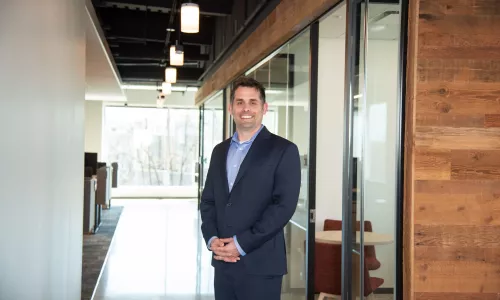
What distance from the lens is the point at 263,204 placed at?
8.00 ft

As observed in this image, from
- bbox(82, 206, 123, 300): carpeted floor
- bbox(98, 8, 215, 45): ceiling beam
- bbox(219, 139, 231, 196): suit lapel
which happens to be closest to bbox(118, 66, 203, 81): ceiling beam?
bbox(82, 206, 123, 300): carpeted floor

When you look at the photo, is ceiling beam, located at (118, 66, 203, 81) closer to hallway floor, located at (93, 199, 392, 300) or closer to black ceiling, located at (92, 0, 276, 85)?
black ceiling, located at (92, 0, 276, 85)

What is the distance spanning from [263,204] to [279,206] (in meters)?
0.09

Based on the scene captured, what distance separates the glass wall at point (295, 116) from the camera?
4.66 meters

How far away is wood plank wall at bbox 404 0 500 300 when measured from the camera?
2.57 meters

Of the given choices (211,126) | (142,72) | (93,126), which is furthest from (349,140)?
(93,126)

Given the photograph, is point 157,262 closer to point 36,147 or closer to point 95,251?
point 95,251

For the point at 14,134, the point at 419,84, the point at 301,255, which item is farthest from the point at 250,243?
the point at 301,255

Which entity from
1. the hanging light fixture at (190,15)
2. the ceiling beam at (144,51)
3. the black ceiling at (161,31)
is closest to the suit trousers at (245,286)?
the hanging light fixture at (190,15)

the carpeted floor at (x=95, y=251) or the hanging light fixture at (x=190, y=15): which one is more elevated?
the hanging light fixture at (x=190, y=15)

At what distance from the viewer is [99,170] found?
11.2 m

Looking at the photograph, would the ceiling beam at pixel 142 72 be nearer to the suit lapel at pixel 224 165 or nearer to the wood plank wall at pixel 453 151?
the suit lapel at pixel 224 165

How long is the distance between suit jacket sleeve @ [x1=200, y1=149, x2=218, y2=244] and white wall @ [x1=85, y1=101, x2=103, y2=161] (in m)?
14.6

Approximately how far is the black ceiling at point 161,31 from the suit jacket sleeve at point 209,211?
310cm
